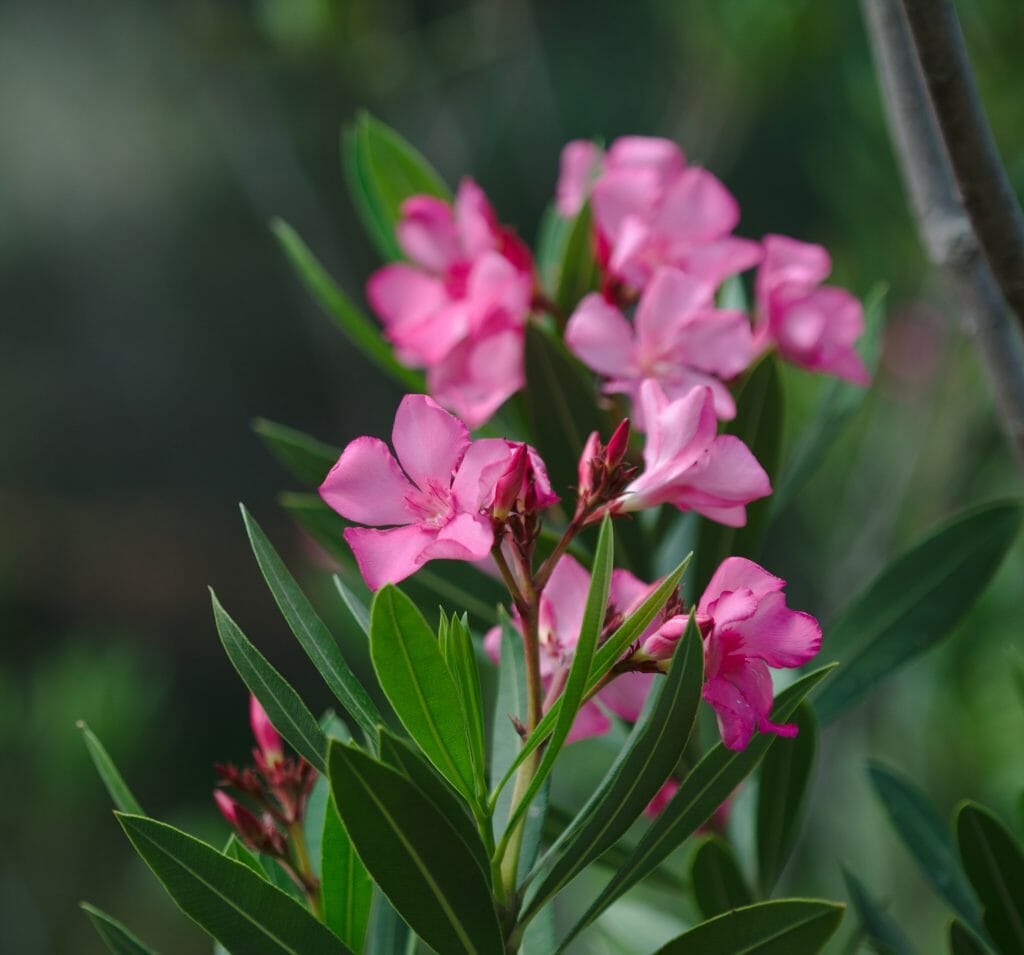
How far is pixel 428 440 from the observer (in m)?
0.40

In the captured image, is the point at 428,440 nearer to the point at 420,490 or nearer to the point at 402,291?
the point at 420,490

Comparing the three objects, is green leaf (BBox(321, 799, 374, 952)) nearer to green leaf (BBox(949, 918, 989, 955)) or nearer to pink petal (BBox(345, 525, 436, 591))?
pink petal (BBox(345, 525, 436, 591))

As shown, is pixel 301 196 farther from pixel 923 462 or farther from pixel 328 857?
pixel 328 857

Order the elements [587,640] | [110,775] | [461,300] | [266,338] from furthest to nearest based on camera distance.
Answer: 1. [266,338]
2. [461,300]
3. [110,775]
4. [587,640]

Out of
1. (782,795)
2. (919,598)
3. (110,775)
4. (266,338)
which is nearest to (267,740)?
(110,775)

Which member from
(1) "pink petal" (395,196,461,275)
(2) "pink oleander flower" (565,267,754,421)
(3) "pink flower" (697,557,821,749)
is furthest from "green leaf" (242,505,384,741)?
(1) "pink petal" (395,196,461,275)

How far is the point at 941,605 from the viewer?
64cm

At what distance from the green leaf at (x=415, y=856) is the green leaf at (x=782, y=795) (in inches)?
8.6

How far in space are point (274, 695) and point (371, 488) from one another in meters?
0.08

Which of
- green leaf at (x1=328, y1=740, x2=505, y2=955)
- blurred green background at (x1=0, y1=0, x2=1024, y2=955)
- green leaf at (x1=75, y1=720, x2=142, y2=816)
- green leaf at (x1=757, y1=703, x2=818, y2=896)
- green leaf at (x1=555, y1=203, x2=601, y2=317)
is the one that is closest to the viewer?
green leaf at (x1=328, y1=740, x2=505, y2=955)

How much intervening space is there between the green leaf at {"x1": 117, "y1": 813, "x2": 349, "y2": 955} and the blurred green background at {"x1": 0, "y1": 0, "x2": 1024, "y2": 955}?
0.38 meters

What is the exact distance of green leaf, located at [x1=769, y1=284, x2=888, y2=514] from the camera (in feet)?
2.30

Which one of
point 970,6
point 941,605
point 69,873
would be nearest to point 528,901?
point 941,605

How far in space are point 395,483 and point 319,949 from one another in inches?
6.7
